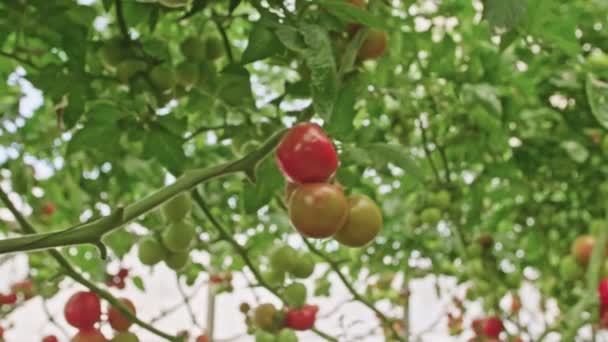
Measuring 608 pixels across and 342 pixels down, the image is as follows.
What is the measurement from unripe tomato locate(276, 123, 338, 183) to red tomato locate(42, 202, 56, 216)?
0.96m

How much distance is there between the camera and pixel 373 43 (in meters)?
0.61

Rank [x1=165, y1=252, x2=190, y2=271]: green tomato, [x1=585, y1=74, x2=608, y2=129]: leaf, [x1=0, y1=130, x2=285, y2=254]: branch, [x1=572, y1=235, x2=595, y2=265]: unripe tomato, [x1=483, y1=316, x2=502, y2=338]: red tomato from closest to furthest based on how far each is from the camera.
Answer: [x1=0, y1=130, x2=285, y2=254]: branch < [x1=585, y1=74, x2=608, y2=129]: leaf < [x1=165, y1=252, x2=190, y2=271]: green tomato < [x1=572, y1=235, x2=595, y2=265]: unripe tomato < [x1=483, y1=316, x2=502, y2=338]: red tomato

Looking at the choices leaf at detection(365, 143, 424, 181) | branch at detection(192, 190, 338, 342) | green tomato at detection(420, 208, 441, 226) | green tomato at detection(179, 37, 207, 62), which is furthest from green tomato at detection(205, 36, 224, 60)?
green tomato at detection(420, 208, 441, 226)

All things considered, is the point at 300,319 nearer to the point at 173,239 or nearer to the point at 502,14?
the point at 173,239

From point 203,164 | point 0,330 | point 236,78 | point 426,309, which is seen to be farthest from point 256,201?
point 426,309

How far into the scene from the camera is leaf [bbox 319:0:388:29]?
1.64 ft

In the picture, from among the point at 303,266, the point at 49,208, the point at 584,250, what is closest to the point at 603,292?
the point at 584,250

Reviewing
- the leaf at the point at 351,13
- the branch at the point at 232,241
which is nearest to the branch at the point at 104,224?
the leaf at the point at 351,13

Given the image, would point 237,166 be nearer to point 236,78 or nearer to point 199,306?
point 236,78

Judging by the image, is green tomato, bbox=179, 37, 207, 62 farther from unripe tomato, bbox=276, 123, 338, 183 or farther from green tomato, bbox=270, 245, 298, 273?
unripe tomato, bbox=276, 123, 338, 183

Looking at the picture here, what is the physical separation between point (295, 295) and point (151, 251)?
170mm

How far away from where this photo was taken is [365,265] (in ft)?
6.13

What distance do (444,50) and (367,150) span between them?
53 cm

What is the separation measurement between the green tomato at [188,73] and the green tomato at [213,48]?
87mm
